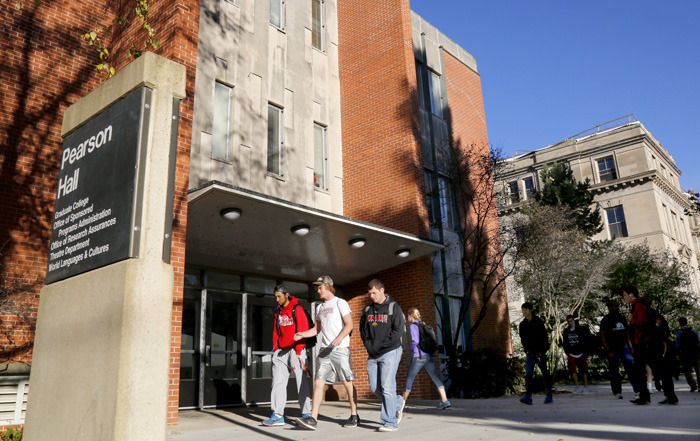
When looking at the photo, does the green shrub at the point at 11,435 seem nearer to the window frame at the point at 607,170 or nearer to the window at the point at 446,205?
the window at the point at 446,205

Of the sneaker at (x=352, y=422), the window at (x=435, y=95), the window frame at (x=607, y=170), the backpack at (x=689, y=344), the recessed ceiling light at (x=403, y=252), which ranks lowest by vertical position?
the sneaker at (x=352, y=422)

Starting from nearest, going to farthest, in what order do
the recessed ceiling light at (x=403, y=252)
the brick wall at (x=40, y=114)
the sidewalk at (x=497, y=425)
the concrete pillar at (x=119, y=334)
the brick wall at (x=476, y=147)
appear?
the concrete pillar at (x=119, y=334)
the sidewalk at (x=497, y=425)
the brick wall at (x=40, y=114)
the recessed ceiling light at (x=403, y=252)
the brick wall at (x=476, y=147)

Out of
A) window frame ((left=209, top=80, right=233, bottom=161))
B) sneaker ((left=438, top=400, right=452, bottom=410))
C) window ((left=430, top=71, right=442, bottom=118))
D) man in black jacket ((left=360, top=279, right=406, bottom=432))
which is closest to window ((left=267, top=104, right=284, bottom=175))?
window frame ((left=209, top=80, right=233, bottom=161))

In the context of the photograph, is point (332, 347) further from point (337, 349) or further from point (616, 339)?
point (616, 339)

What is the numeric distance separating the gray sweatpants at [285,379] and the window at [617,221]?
4051 centimetres

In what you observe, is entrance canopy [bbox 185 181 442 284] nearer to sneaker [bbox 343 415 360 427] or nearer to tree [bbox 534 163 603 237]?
sneaker [bbox 343 415 360 427]

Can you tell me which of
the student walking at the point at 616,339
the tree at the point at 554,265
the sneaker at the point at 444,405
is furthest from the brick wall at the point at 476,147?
the sneaker at the point at 444,405

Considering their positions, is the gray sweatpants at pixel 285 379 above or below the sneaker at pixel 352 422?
above

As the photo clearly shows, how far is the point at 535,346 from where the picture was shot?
33.5 feet

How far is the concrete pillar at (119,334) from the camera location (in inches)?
146

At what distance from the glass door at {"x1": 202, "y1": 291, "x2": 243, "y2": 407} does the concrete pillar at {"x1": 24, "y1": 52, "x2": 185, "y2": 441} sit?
6776 mm

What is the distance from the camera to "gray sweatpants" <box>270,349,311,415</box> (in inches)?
296

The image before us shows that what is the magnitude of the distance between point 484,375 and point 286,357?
23.9 feet

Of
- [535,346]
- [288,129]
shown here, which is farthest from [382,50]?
[535,346]
